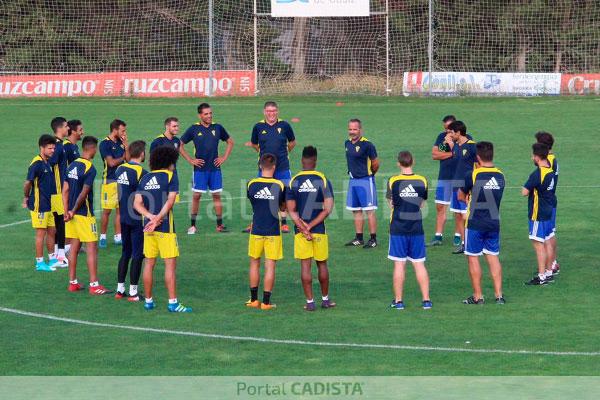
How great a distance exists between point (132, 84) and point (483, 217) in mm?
28221

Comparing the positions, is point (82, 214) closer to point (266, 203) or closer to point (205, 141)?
point (266, 203)

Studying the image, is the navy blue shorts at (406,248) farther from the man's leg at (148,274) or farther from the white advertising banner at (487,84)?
the white advertising banner at (487,84)

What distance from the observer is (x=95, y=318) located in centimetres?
1320

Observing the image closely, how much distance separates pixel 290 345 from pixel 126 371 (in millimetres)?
1936

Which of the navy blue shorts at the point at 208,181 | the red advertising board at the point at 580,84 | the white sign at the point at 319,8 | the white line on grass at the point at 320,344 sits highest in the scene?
the white sign at the point at 319,8

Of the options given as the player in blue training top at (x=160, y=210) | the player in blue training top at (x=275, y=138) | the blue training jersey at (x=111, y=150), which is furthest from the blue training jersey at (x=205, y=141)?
the player in blue training top at (x=160, y=210)

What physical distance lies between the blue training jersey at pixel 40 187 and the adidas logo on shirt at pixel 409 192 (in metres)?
5.76

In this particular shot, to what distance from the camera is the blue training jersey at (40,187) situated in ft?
52.5

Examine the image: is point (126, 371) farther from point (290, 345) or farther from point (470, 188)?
point (470, 188)

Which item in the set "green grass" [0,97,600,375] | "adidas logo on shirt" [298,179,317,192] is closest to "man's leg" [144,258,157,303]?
"green grass" [0,97,600,375]

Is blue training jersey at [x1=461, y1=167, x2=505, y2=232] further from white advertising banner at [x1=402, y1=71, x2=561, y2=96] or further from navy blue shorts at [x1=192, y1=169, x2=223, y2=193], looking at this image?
white advertising banner at [x1=402, y1=71, x2=561, y2=96]

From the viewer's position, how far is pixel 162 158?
43.7 ft

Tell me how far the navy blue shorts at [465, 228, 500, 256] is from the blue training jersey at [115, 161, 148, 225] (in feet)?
14.1
